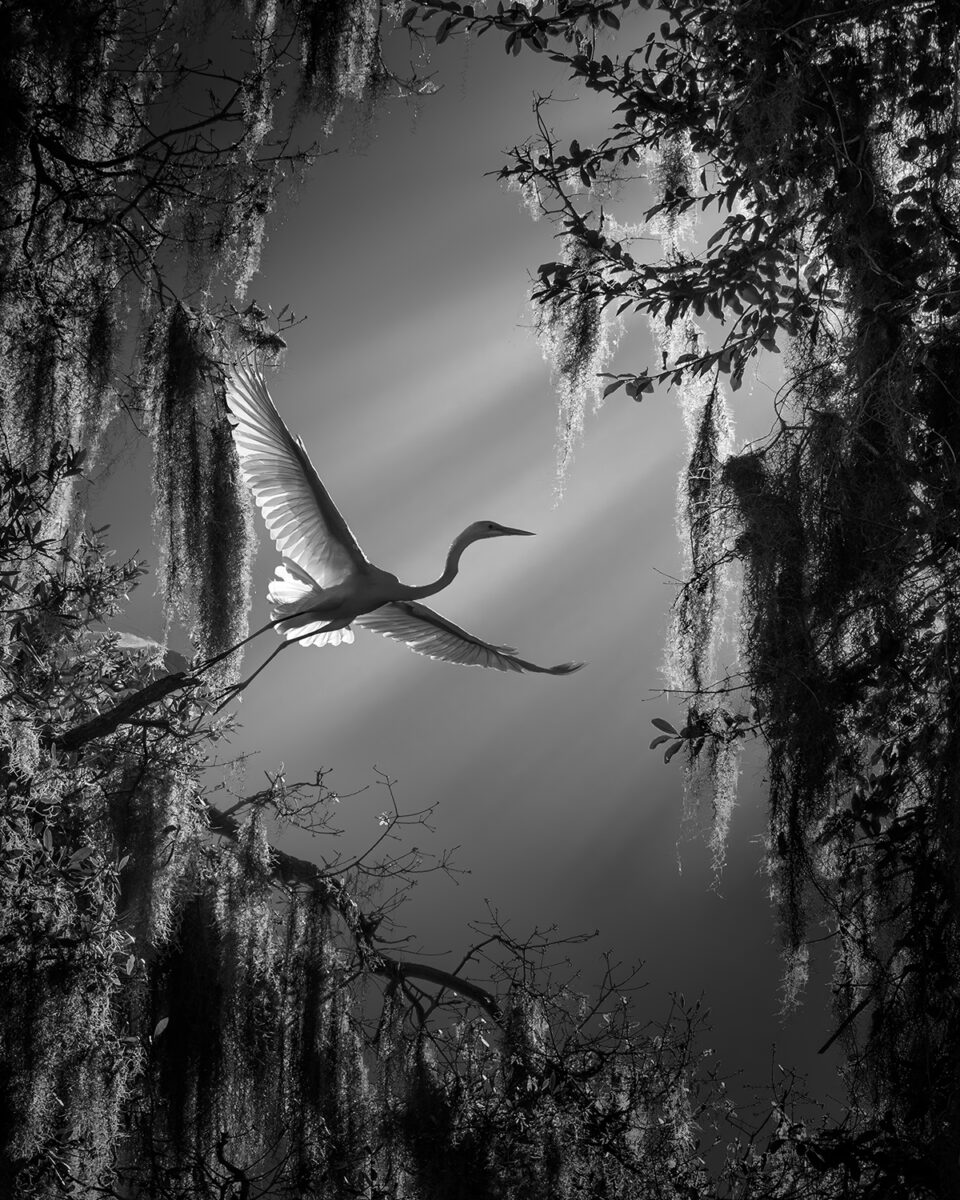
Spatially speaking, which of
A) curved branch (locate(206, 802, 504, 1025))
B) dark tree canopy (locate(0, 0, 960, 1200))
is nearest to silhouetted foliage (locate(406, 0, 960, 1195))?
dark tree canopy (locate(0, 0, 960, 1200))

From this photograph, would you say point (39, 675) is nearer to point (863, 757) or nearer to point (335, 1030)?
point (335, 1030)

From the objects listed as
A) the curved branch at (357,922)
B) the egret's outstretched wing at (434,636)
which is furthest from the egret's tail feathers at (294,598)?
the curved branch at (357,922)

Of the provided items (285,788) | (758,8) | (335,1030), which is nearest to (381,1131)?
(335,1030)

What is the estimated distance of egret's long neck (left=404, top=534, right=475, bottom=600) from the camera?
482 cm

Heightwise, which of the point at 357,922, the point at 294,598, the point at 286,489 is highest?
the point at 286,489

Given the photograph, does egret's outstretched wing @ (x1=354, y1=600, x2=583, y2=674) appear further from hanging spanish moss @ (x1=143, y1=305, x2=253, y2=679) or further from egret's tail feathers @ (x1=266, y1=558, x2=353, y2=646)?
hanging spanish moss @ (x1=143, y1=305, x2=253, y2=679)

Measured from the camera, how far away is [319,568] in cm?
486

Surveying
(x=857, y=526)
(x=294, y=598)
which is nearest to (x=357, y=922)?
(x=294, y=598)

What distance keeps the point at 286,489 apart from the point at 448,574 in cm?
85

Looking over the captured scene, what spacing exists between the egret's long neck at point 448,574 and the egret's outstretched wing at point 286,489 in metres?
0.26

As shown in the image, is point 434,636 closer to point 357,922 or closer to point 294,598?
point 294,598

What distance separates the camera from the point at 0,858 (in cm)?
309

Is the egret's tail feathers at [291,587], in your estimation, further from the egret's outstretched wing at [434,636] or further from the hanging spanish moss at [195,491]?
the hanging spanish moss at [195,491]

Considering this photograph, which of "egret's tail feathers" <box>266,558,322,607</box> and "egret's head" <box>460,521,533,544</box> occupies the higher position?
"egret's head" <box>460,521,533,544</box>
